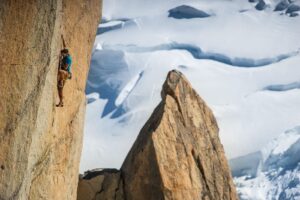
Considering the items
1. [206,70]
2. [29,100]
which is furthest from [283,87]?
[29,100]

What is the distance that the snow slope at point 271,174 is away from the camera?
33.8 metres

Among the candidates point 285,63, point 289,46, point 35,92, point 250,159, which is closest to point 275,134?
point 250,159

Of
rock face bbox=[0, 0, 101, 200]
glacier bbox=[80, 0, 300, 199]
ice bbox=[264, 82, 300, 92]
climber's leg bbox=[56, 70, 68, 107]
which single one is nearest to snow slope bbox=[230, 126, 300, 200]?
glacier bbox=[80, 0, 300, 199]

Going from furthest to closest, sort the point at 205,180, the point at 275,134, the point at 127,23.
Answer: the point at 127,23
the point at 275,134
the point at 205,180

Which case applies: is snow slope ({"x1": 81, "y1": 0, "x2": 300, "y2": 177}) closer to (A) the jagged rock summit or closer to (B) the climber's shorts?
(A) the jagged rock summit

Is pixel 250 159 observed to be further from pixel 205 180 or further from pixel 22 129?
pixel 22 129

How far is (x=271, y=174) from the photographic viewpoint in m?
34.4

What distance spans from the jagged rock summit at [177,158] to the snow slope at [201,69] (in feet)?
65.6

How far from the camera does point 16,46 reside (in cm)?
827

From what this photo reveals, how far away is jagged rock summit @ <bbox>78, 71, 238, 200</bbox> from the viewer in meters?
15.0

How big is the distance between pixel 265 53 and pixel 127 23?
1596cm

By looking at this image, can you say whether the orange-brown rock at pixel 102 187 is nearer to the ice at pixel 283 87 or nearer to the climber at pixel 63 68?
the climber at pixel 63 68

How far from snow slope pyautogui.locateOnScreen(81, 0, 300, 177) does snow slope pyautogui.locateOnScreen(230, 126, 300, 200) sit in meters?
1.34

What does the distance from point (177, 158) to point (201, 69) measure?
3454 cm
